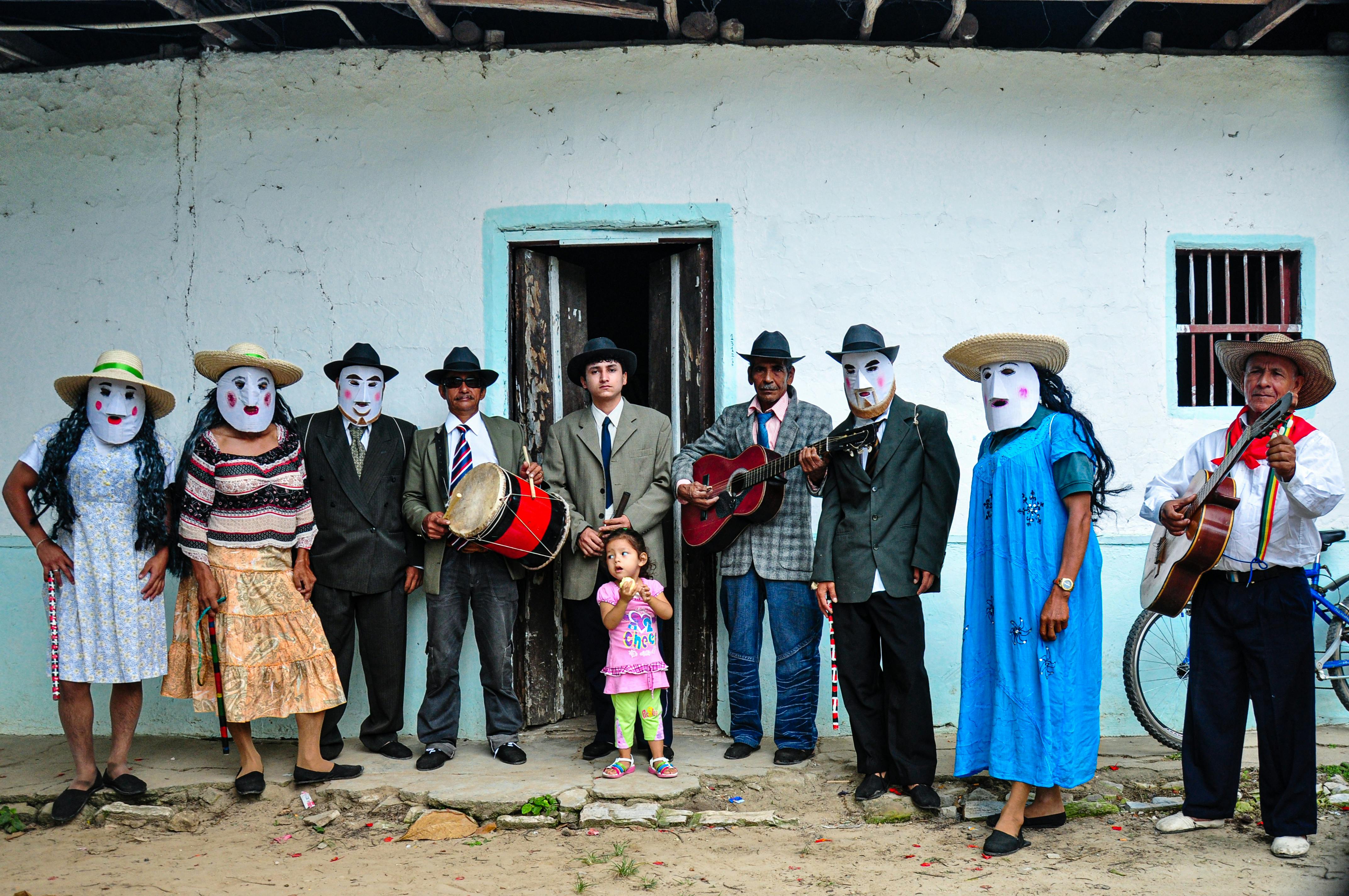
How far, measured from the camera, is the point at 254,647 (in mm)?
4590

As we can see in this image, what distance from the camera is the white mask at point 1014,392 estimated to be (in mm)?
4047

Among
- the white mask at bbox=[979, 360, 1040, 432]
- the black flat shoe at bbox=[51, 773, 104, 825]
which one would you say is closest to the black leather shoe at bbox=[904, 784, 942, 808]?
the white mask at bbox=[979, 360, 1040, 432]

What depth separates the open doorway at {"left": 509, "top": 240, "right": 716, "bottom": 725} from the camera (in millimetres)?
5617

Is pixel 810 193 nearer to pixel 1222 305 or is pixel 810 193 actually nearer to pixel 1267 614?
pixel 1222 305

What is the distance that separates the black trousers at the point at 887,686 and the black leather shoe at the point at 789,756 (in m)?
0.36

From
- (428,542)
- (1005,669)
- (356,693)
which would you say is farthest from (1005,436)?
(356,693)

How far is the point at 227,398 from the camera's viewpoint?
4.68 m

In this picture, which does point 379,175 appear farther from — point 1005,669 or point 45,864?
point 1005,669

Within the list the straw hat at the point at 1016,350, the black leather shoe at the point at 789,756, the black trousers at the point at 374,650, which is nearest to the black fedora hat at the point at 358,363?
the black trousers at the point at 374,650

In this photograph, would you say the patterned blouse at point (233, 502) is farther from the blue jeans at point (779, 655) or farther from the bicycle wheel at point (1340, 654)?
the bicycle wheel at point (1340, 654)

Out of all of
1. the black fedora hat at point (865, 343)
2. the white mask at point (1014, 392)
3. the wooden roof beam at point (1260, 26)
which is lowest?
the white mask at point (1014, 392)

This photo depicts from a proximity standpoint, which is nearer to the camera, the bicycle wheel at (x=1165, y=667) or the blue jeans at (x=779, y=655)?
the blue jeans at (x=779, y=655)

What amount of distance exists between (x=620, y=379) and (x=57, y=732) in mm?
3824

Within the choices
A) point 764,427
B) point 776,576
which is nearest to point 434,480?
point 764,427
